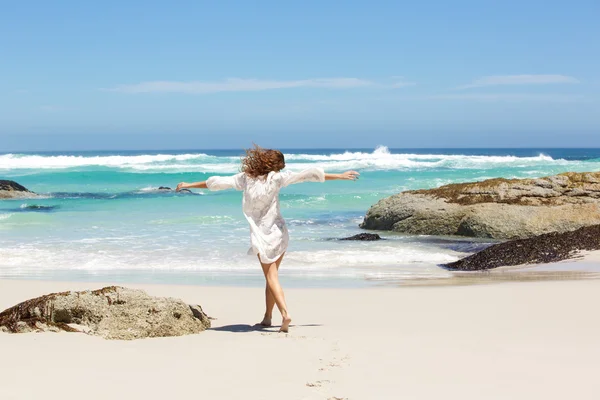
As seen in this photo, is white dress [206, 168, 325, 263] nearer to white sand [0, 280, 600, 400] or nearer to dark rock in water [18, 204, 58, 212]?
white sand [0, 280, 600, 400]

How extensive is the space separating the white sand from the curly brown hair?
1327 millimetres

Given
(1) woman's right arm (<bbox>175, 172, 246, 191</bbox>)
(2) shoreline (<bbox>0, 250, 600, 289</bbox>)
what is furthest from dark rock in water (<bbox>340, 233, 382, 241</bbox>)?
(1) woman's right arm (<bbox>175, 172, 246, 191</bbox>)

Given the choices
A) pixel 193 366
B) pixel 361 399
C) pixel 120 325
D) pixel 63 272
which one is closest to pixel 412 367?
pixel 361 399

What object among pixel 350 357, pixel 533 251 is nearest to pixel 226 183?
pixel 350 357

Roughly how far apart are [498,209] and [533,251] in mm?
4341

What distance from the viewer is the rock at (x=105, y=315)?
5.79 m

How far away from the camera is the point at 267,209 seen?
6195 mm

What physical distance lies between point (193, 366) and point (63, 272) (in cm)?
726

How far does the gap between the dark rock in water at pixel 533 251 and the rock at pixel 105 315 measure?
6.23 meters

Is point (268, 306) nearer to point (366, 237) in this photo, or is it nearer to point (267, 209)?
point (267, 209)

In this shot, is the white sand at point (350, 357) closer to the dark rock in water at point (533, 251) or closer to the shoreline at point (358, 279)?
the shoreline at point (358, 279)

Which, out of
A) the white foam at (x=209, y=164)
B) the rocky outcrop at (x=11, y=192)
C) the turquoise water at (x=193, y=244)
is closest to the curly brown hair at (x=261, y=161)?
the turquoise water at (x=193, y=244)

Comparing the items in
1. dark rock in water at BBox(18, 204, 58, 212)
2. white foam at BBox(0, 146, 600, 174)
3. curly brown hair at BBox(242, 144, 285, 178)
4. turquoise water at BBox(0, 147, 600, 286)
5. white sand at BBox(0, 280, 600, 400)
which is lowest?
dark rock in water at BBox(18, 204, 58, 212)

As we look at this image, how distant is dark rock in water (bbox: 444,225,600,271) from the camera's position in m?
11.1
